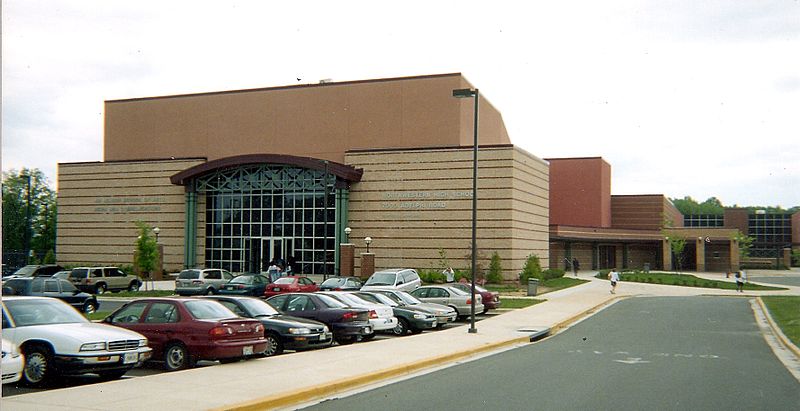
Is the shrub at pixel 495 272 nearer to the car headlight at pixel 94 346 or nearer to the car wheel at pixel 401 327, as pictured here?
the car wheel at pixel 401 327

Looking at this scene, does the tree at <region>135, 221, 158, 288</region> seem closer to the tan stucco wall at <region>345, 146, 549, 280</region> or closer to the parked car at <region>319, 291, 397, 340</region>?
the tan stucco wall at <region>345, 146, 549, 280</region>

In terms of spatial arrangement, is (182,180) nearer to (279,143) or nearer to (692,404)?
(279,143)

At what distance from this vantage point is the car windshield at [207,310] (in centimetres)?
1448

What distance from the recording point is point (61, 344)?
39.2 ft

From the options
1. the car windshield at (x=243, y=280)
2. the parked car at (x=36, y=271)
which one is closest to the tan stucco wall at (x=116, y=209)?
the parked car at (x=36, y=271)

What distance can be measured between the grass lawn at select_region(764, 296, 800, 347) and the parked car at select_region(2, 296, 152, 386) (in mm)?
15914

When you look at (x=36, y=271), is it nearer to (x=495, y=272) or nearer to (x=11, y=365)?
(x=495, y=272)

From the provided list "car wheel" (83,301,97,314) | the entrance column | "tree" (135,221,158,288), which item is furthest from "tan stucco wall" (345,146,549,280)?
the entrance column

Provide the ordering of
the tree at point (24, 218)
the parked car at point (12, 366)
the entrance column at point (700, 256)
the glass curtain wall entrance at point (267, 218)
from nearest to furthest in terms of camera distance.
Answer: the parked car at point (12, 366) → the glass curtain wall entrance at point (267, 218) → the tree at point (24, 218) → the entrance column at point (700, 256)

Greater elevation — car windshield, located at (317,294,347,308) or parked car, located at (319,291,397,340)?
car windshield, located at (317,294,347,308)

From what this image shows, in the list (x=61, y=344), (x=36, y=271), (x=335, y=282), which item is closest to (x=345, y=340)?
(x=61, y=344)

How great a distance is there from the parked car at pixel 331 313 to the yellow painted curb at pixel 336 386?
10.1ft

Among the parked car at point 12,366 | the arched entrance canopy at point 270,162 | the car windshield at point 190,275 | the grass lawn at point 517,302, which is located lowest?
the grass lawn at point 517,302

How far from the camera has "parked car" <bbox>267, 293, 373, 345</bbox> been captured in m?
18.8
